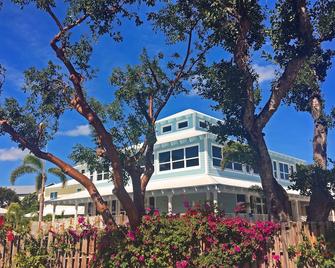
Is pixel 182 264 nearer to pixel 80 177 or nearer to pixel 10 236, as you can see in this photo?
pixel 80 177

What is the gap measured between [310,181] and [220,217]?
17.5 ft

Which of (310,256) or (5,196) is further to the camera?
(5,196)

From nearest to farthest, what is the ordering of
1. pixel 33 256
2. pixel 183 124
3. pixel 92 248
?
pixel 33 256 < pixel 92 248 < pixel 183 124

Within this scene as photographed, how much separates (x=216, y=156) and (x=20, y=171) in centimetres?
1733

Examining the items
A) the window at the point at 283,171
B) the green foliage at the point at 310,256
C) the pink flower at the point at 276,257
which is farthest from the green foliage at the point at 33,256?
the window at the point at 283,171

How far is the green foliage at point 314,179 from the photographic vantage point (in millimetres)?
12570

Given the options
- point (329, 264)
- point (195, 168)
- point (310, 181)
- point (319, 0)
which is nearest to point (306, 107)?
point (310, 181)

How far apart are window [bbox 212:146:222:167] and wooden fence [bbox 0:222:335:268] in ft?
55.8

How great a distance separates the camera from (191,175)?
27.1 m

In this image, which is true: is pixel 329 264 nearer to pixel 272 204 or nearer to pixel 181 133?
pixel 272 204

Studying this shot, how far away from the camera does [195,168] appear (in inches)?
1067

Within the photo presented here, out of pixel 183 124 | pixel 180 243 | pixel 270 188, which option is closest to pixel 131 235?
pixel 180 243

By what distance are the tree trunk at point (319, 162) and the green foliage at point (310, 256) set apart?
7.05ft

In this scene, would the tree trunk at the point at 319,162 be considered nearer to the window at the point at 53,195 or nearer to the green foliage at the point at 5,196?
the window at the point at 53,195
